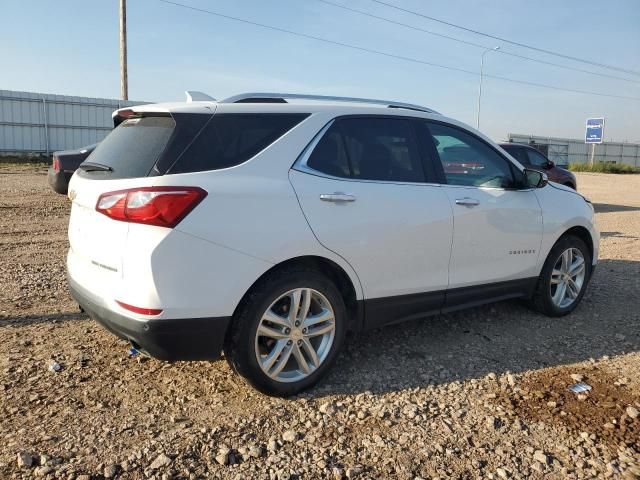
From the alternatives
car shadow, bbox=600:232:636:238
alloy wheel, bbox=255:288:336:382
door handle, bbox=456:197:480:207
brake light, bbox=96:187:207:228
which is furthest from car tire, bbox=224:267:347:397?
car shadow, bbox=600:232:636:238

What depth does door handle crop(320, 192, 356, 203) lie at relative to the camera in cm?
339

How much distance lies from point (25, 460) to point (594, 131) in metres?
54.5

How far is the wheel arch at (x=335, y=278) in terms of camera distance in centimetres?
323

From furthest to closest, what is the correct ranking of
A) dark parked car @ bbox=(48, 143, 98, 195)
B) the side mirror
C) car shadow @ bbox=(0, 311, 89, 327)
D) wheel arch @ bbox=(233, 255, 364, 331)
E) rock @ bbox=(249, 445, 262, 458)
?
dark parked car @ bbox=(48, 143, 98, 195) → the side mirror → car shadow @ bbox=(0, 311, 89, 327) → wheel arch @ bbox=(233, 255, 364, 331) → rock @ bbox=(249, 445, 262, 458)

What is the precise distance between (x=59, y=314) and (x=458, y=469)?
351cm

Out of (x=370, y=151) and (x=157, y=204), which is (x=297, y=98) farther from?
(x=157, y=204)

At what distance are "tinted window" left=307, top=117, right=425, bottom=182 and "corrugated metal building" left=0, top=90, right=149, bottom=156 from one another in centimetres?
2083

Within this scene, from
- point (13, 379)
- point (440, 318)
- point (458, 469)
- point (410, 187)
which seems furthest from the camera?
point (440, 318)

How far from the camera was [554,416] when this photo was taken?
10.8 feet

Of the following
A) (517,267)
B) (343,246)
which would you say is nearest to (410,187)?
(343,246)

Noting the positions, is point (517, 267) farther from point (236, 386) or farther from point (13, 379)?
point (13, 379)

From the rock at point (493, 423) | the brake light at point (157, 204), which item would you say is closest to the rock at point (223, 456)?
the brake light at point (157, 204)

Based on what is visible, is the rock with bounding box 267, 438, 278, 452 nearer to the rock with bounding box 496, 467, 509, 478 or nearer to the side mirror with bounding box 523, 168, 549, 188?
the rock with bounding box 496, 467, 509, 478

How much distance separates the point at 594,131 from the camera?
1953 inches
